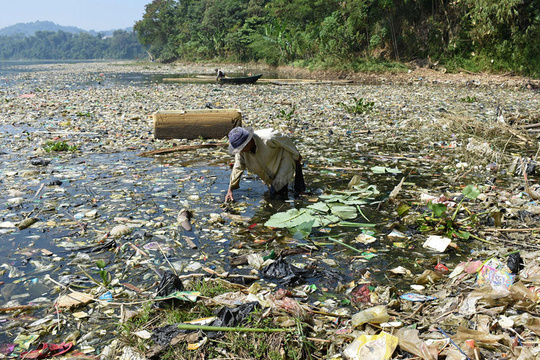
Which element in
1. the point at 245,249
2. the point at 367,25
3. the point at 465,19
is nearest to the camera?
the point at 245,249

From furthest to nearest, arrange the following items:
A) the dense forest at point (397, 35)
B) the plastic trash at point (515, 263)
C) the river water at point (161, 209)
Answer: the dense forest at point (397, 35)
the river water at point (161, 209)
the plastic trash at point (515, 263)

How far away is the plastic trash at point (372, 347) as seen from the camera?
94.1 inches

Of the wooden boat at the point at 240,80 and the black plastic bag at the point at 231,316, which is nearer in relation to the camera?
the black plastic bag at the point at 231,316

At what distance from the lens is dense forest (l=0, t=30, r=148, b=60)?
140 m

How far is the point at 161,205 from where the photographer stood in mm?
5184

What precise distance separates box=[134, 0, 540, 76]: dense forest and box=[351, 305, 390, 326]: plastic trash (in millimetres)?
18875

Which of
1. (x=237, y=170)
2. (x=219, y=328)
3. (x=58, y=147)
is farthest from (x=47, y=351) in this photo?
(x=58, y=147)

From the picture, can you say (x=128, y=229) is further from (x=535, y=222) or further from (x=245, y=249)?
(x=535, y=222)

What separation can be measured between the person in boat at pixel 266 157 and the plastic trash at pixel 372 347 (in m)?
A: 2.62

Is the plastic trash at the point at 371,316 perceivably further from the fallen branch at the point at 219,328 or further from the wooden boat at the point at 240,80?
the wooden boat at the point at 240,80

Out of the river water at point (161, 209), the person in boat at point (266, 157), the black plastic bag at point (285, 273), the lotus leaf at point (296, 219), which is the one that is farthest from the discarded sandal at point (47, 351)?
the person in boat at point (266, 157)

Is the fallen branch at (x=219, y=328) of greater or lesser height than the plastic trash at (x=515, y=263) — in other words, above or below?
below

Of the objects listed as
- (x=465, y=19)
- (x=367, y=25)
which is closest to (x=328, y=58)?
(x=367, y=25)

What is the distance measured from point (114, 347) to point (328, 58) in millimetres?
25715
